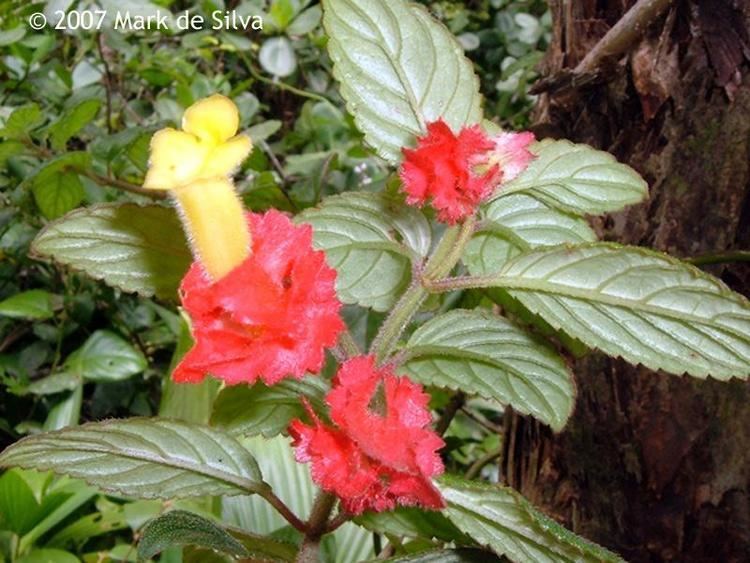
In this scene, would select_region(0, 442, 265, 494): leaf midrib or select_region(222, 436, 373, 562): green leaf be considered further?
select_region(222, 436, 373, 562): green leaf

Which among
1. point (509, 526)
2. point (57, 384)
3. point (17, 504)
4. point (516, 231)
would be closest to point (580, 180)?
point (516, 231)

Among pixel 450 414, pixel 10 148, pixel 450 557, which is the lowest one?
pixel 450 414

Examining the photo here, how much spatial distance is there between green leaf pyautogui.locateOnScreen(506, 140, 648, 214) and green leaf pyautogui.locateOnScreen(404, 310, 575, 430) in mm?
79

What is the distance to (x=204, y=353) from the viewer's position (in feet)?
1.19

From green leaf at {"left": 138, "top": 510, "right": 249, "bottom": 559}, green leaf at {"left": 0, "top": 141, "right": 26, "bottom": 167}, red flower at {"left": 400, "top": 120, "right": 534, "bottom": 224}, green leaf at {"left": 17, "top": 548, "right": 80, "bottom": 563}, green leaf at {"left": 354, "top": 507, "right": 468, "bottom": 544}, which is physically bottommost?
green leaf at {"left": 17, "top": 548, "right": 80, "bottom": 563}

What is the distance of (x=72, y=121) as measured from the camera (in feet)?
3.28

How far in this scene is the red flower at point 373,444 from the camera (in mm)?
366

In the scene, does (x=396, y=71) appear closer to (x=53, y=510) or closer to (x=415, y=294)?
(x=415, y=294)

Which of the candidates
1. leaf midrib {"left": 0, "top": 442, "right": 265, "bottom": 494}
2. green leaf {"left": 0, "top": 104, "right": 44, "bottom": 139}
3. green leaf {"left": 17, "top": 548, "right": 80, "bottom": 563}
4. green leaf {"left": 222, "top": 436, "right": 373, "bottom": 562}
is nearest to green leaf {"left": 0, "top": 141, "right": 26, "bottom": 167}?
green leaf {"left": 0, "top": 104, "right": 44, "bottom": 139}

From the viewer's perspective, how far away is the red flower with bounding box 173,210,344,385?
14.3 inches

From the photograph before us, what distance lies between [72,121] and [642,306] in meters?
0.79

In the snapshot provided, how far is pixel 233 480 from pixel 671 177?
45 centimetres

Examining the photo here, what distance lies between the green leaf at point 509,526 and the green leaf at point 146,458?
5.0 inches

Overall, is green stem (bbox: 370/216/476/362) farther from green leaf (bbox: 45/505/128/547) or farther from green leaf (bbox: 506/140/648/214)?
green leaf (bbox: 45/505/128/547)
